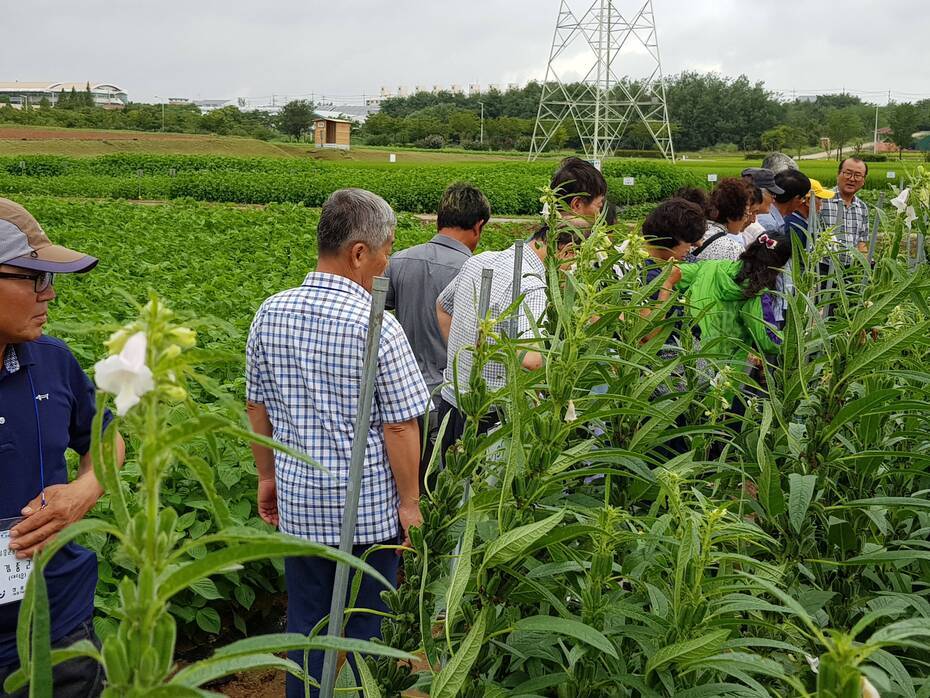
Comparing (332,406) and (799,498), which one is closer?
(799,498)

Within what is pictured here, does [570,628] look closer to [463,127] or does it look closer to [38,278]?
[38,278]

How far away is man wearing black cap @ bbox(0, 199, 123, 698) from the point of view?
2.00 metres

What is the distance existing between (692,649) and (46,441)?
155cm

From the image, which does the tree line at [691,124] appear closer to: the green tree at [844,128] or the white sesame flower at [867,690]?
the green tree at [844,128]

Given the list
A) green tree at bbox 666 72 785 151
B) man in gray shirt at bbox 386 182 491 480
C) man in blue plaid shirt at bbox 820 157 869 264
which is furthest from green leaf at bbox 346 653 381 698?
green tree at bbox 666 72 785 151

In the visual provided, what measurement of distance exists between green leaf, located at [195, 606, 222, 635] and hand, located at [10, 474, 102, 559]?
62.3 inches

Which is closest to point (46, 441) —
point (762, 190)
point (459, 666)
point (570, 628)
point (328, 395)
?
point (328, 395)

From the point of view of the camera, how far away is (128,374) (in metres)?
0.76

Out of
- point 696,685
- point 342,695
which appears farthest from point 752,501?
point 342,695

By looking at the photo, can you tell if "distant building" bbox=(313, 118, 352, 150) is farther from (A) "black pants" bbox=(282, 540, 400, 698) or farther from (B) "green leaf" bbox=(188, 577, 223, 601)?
(A) "black pants" bbox=(282, 540, 400, 698)

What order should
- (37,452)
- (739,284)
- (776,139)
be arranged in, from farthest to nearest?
(776,139), (739,284), (37,452)

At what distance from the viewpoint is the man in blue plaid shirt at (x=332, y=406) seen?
251 centimetres

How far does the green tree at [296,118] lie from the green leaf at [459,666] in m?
79.4

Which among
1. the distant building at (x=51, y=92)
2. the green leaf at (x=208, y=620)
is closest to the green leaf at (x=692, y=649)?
the green leaf at (x=208, y=620)
